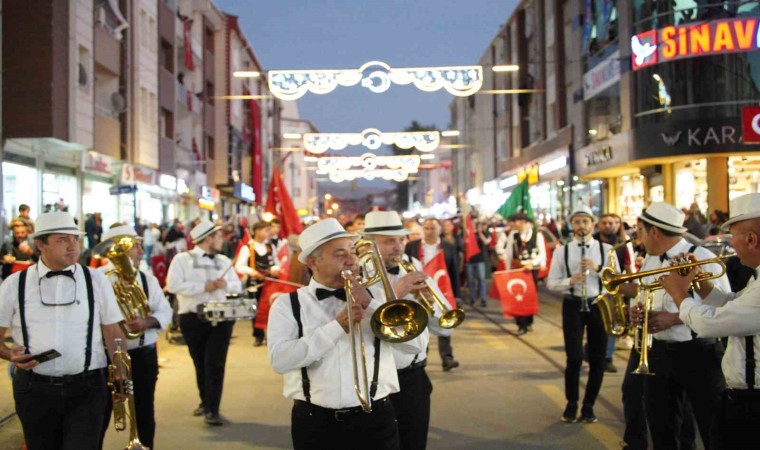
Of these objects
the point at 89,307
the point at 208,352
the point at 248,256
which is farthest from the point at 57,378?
the point at 248,256

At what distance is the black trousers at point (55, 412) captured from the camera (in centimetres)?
545

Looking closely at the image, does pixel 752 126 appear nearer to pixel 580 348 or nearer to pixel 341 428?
pixel 580 348

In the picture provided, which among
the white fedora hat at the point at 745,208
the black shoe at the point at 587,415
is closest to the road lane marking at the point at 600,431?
the black shoe at the point at 587,415

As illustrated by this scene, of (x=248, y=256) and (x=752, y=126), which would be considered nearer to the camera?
(x=248, y=256)

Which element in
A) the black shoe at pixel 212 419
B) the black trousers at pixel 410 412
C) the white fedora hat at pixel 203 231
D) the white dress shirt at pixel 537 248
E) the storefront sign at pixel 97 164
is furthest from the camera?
the storefront sign at pixel 97 164

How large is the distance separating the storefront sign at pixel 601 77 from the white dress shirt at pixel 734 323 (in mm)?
26498

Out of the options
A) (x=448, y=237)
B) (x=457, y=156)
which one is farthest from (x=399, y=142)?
(x=457, y=156)

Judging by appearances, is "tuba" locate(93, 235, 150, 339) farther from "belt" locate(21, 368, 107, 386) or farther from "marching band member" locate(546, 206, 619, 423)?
"marching band member" locate(546, 206, 619, 423)

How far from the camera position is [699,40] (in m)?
26.2

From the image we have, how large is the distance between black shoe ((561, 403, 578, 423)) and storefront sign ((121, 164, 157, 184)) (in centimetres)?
2258

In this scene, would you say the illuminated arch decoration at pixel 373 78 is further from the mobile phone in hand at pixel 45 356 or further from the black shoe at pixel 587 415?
the mobile phone in hand at pixel 45 356

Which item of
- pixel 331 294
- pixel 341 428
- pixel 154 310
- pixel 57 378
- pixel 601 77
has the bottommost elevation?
pixel 341 428

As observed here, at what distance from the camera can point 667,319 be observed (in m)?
6.28

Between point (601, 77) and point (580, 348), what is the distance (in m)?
25.9
